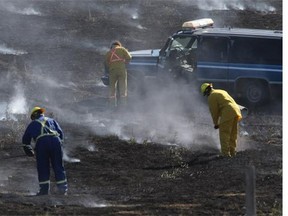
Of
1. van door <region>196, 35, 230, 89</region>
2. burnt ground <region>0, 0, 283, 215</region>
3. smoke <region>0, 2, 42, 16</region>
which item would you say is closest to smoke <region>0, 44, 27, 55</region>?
burnt ground <region>0, 0, 283, 215</region>

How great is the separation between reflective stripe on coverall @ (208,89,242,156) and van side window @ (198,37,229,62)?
5.60 meters

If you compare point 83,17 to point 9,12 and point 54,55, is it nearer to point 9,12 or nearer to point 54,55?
point 9,12

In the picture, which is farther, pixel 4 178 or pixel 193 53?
pixel 193 53

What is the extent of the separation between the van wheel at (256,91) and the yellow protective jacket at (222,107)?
581 centimetres

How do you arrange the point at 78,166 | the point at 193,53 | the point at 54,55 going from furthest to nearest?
the point at 54,55
the point at 193,53
the point at 78,166

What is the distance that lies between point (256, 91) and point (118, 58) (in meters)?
3.77

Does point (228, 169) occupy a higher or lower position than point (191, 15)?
lower

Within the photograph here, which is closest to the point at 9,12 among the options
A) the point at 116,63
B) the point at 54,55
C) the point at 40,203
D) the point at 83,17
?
the point at 83,17

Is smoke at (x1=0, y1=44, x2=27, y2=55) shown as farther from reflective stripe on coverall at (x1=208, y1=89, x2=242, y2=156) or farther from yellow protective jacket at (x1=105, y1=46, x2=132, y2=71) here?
reflective stripe on coverall at (x1=208, y1=89, x2=242, y2=156)

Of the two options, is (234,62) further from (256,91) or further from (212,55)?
(256,91)

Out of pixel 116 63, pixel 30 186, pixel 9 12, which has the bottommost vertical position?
pixel 30 186
